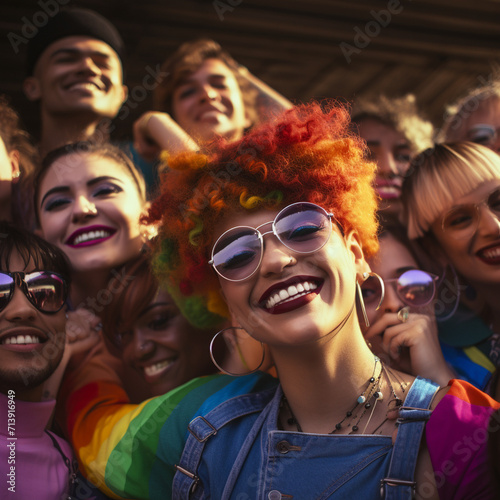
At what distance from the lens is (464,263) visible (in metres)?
2.55

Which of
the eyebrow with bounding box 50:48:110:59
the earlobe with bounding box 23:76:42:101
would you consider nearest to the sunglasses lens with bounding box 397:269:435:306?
the eyebrow with bounding box 50:48:110:59

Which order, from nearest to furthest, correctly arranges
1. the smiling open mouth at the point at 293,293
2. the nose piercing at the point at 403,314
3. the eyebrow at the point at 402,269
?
the smiling open mouth at the point at 293,293, the nose piercing at the point at 403,314, the eyebrow at the point at 402,269

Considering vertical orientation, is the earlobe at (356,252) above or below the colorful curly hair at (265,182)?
below

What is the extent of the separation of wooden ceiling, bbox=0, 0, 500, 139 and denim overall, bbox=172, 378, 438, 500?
2.69 meters

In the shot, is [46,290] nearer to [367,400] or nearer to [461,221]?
[367,400]

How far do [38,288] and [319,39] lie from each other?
277 cm

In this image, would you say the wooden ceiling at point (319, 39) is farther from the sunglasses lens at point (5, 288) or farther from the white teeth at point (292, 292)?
the white teeth at point (292, 292)

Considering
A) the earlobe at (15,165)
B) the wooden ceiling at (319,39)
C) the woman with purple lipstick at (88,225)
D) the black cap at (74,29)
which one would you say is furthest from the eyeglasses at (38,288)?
the wooden ceiling at (319,39)

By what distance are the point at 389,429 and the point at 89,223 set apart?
1.66 meters

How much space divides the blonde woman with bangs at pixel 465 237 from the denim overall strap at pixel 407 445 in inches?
23.5

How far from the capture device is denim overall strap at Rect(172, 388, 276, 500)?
205 cm

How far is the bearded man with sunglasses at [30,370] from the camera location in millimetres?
2234

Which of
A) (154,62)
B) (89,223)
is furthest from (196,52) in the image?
(89,223)

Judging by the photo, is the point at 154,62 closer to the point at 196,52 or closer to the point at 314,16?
the point at 196,52
